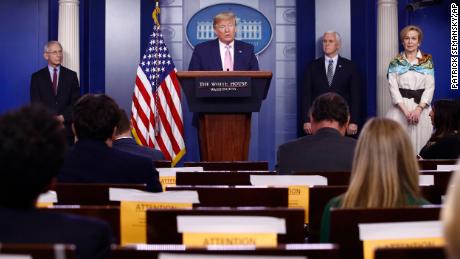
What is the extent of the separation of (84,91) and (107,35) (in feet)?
2.39

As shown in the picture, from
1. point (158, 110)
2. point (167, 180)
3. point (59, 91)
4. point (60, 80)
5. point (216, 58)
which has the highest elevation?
point (216, 58)

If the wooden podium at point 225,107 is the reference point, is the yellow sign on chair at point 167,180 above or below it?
below

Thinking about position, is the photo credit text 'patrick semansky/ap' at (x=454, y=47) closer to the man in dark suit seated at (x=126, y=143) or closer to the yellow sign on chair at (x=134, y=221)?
the man in dark suit seated at (x=126, y=143)

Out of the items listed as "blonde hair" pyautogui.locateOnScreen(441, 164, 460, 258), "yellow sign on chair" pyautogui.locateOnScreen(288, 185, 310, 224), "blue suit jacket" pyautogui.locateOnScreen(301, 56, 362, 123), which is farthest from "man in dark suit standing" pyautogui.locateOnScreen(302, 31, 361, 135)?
"blonde hair" pyautogui.locateOnScreen(441, 164, 460, 258)

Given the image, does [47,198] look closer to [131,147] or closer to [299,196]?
[299,196]

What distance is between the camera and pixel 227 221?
1.91 m

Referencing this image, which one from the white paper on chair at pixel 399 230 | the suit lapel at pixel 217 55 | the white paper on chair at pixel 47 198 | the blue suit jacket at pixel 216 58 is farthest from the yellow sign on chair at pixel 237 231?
the suit lapel at pixel 217 55

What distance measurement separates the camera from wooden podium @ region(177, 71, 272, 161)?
19.0 feet

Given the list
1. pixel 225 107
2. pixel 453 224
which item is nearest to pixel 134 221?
pixel 453 224

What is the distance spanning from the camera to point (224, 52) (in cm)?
702

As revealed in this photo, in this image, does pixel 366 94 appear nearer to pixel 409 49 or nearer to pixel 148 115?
pixel 409 49

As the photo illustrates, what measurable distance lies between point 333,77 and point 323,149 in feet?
14.3

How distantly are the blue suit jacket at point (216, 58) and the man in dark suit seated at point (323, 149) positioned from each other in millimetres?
2796

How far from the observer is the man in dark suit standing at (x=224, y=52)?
269 inches
